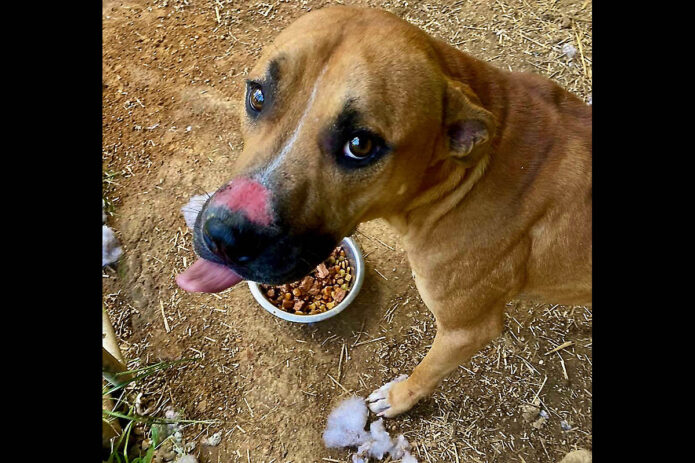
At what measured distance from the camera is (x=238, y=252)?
79.3 inches

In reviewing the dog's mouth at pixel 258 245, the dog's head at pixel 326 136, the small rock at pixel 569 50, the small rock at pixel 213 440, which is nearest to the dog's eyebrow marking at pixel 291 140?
the dog's head at pixel 326 136

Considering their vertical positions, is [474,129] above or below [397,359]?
above

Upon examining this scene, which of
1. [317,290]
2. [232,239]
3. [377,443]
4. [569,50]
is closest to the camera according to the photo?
[232,239]

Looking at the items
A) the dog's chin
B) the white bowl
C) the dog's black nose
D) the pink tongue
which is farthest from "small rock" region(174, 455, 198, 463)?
the dog's black nose

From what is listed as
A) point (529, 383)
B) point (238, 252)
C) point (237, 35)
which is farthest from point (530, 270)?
point (237, 35)

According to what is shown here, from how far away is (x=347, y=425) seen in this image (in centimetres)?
345

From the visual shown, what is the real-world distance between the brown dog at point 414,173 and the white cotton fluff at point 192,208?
1.32 meters

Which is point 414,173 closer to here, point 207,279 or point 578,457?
point 207,279

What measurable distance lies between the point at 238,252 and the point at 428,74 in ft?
3.44

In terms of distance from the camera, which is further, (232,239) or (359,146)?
(359,146)

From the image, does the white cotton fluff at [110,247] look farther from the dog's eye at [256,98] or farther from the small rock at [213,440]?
the dog's eye at [256,98]

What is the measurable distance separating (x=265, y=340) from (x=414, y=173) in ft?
6.24

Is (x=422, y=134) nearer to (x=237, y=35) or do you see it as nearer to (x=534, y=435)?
(x=534, y=435)

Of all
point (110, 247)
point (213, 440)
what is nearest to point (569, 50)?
point (110, 247)
